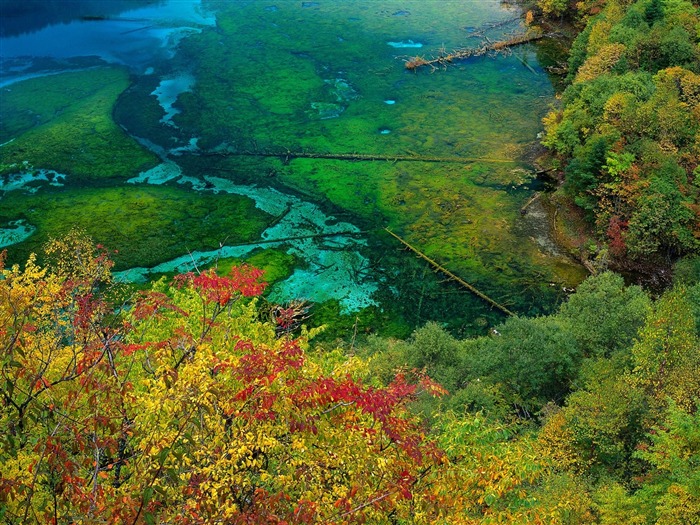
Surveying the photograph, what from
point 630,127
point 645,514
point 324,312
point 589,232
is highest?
point 630,127

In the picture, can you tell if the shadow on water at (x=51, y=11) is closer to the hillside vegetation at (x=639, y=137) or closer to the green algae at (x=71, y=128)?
the green algae at (x=71, y=128)

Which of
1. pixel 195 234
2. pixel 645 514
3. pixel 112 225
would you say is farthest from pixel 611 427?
pixel 112 225

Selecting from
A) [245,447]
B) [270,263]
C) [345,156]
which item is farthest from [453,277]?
[245,447]

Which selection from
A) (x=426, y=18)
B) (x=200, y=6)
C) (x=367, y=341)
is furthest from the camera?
(x=200, y=6)

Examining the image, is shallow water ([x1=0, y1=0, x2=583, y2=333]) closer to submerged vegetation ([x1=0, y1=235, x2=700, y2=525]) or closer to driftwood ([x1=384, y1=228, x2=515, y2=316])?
driftwood ([x1=384, y1=228, x2=515, y2=316])

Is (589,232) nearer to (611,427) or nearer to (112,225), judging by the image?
(611,427)

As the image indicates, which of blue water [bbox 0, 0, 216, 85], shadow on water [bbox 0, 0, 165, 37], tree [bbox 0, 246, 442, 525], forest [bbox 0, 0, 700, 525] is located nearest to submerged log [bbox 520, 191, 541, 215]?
forest [bbox 0, 0, 700, 525]
